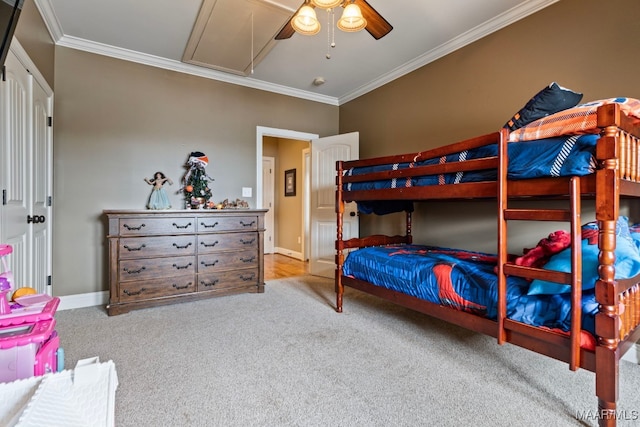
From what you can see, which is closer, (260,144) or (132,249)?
(132,249)

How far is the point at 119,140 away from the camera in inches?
124

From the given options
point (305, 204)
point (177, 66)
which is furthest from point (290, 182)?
point (177, 66)

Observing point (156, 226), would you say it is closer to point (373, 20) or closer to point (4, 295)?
point (4, 295)

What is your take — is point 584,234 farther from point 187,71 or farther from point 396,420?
point 187,71

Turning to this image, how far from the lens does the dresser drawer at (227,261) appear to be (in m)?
3.12

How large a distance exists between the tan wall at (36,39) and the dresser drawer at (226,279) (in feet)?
7.27

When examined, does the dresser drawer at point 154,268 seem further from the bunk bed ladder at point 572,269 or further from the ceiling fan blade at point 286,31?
the bunk bed ladder at point 572,269

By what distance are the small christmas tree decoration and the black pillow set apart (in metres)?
2.98

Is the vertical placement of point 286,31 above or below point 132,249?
above

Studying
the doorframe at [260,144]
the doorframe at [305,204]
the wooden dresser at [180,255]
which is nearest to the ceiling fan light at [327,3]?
the wooden dresser at [180,255]

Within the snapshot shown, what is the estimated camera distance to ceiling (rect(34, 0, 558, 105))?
241 cm

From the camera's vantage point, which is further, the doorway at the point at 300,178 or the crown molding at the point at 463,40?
the doorway at the point at 300,178

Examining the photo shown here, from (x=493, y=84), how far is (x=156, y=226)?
3.38 m

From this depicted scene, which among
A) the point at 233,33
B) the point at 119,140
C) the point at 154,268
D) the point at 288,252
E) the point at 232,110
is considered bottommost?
the point at 288,252
